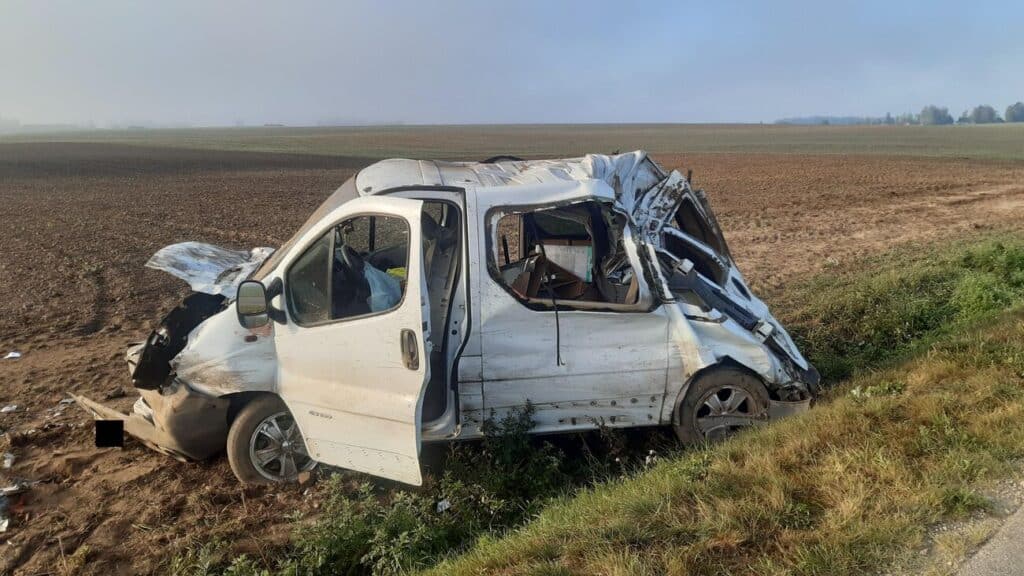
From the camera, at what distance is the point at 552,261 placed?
5887mm

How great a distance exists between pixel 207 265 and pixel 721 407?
162 inches

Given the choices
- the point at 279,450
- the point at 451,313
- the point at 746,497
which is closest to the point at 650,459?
the point at 746,497

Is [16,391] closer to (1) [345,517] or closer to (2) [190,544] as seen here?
(2) [190,544]

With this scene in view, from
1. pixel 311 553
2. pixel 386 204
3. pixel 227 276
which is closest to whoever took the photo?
pixel 311 553

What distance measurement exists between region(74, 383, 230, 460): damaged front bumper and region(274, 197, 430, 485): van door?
1.89ft

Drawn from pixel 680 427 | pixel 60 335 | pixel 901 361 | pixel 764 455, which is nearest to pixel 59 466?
pixel 60 335

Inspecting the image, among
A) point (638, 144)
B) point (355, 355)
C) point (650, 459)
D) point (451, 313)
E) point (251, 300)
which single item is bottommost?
point (650, 459)

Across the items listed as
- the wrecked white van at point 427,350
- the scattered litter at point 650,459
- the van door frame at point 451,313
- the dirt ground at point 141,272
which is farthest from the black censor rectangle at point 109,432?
the scattered litter at point 650,459

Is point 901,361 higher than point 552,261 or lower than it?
lower

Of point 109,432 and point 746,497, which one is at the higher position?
point 746,497

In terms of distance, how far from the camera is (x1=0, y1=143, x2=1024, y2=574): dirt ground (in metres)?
4.41

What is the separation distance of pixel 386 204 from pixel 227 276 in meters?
1.75

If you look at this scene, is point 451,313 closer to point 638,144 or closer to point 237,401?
point 237,401

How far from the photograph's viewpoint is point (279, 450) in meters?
4.77
